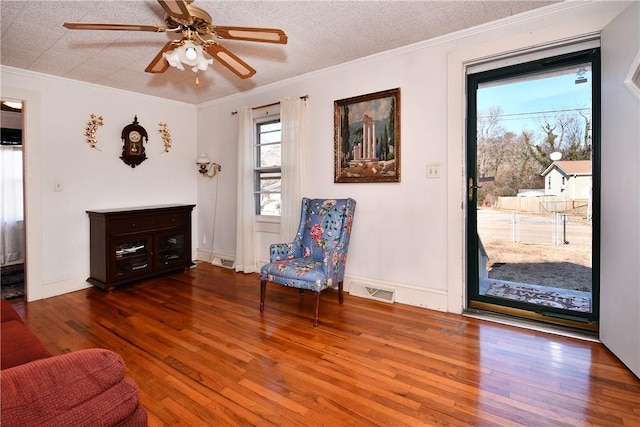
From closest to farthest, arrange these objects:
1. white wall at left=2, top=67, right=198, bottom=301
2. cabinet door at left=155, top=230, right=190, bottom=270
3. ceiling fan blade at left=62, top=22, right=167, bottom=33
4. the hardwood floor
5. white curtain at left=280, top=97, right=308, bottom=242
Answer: the hardwood floor < ceiling fan blade at left=62, top=22, right=167, bottom=33 < white wall at left=2, top=67, right=198, bottom=301 < white curtain at left=280, top=97, right=308, bottom=242 < cabinet door at left=155, top=230, right=190, bottom=270

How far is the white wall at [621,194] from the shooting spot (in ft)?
6.24

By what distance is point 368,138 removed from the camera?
3.33 metres

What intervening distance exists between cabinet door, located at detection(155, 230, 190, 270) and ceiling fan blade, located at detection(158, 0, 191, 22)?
2908 mm

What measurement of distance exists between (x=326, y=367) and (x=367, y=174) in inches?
75.4

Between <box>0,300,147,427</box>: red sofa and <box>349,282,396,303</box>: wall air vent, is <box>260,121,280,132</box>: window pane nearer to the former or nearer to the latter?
<box>349,282,396,303</box>: wall air vent

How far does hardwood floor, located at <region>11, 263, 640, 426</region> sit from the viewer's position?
1647 millimetres

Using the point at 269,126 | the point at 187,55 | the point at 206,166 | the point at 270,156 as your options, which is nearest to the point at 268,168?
the point at 270,156

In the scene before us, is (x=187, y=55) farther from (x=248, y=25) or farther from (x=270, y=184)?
(x=270, y=184)

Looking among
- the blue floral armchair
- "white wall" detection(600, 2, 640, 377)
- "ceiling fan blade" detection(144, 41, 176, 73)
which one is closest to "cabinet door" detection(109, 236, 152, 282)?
the blue floral armchair

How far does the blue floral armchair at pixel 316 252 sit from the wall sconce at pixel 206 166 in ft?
6.44

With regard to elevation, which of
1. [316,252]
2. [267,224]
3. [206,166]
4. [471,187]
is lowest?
[316,252]

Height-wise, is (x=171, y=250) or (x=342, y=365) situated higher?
(x=171, y=250)

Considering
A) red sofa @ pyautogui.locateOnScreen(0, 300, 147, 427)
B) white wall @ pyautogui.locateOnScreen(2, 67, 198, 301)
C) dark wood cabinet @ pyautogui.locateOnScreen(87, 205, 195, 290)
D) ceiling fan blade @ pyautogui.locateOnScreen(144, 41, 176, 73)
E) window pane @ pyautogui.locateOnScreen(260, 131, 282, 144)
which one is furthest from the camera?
window pane @ pyautogui.locateOnScreen(260, 131, 282, 144)

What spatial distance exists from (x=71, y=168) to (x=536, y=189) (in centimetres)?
476
